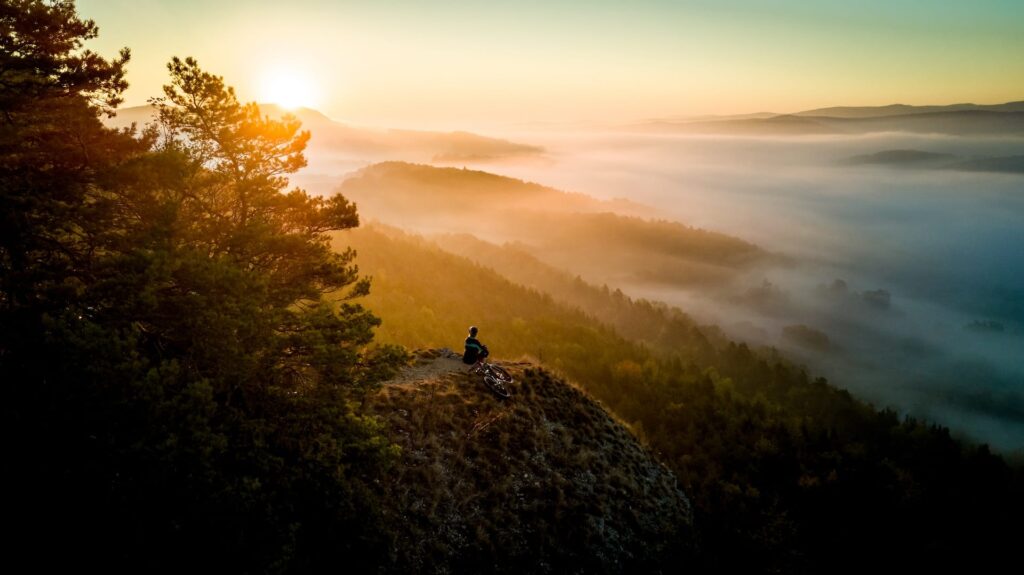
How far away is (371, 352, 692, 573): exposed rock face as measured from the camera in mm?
21578

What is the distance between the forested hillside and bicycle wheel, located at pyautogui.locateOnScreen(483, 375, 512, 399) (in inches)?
570

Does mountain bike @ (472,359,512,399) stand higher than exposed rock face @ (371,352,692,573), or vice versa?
mountain bike @ (472,359,512,399)

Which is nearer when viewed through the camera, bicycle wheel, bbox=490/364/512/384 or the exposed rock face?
the exposed rock face

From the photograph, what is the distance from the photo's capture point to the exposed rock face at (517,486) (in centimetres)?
2158

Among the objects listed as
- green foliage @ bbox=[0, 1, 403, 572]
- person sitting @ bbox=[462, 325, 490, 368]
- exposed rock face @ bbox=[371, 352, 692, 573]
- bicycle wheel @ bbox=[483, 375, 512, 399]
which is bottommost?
exposed rock face @ bbox=[371, 352, 692, 573]

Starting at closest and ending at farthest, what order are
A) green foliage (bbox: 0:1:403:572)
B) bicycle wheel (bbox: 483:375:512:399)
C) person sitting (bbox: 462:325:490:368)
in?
green foliage (bbox: 0:1:403:572) → person sitting (bbox: 462:325:490:368) → bicycle wheel (bbox: 483:375:512:399)

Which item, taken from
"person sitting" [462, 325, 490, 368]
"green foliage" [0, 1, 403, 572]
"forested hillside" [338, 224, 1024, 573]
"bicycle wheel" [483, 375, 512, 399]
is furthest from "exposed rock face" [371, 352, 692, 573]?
"green foliage" [0, 1, 403, 572]

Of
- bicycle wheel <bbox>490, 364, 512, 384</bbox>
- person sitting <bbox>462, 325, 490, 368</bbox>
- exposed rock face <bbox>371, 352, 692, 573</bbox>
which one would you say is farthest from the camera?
bicycle wheel <bbox>490, 364, 512, 384</bbox>

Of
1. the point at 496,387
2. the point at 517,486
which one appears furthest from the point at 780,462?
the point at 517,486

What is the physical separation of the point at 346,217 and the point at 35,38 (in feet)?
31.4

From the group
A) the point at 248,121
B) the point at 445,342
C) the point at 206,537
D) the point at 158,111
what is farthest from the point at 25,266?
the point at 445,342

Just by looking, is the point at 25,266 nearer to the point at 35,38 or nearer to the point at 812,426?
the point at 35,38

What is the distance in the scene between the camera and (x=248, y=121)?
1645 centimetres

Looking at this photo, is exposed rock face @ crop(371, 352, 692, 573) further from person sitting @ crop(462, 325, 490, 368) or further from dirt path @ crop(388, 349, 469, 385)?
person sitting @ crop(462, 325, 490, 368)
